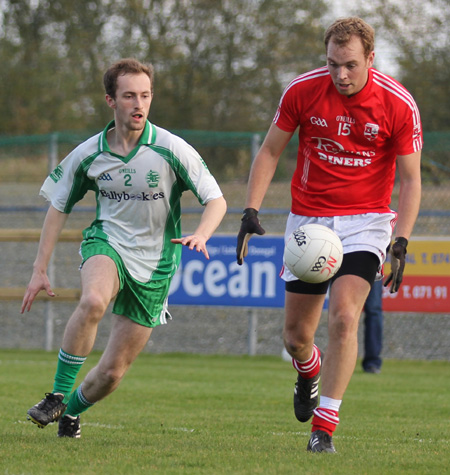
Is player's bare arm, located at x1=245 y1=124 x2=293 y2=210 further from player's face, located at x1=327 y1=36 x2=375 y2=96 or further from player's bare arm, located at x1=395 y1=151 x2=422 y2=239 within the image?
player's bare arm, located at x1=395 y1=151 x2=422 y2=239

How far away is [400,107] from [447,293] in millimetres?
6837

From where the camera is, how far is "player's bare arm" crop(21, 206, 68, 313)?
5.38m

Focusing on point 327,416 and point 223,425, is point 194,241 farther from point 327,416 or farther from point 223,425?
point 223,425

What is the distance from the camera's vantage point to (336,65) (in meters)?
5.19

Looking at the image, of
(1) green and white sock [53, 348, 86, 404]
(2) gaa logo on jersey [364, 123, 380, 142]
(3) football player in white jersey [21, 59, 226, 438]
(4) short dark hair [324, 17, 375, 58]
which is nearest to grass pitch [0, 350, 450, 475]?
(1) green and white sock [53, 348, 86, 404]

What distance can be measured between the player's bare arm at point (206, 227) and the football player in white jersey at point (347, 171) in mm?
169

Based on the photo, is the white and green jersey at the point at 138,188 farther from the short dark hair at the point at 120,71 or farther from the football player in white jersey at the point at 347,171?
the football player in white jersey at the point at 347,171

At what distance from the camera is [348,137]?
5371 mm

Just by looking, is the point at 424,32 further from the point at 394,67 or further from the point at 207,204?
the point at 207,204

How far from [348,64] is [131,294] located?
5.86ft

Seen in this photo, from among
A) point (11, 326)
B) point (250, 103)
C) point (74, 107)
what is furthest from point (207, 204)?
point (74, 107)

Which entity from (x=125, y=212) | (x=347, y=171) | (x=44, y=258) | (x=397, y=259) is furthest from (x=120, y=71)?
(x=397, y=259)

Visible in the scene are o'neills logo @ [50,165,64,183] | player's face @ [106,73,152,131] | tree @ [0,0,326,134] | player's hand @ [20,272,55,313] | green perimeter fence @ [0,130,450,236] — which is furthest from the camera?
tree @ [0,0,326,134]

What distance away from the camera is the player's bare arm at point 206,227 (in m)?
5.02
